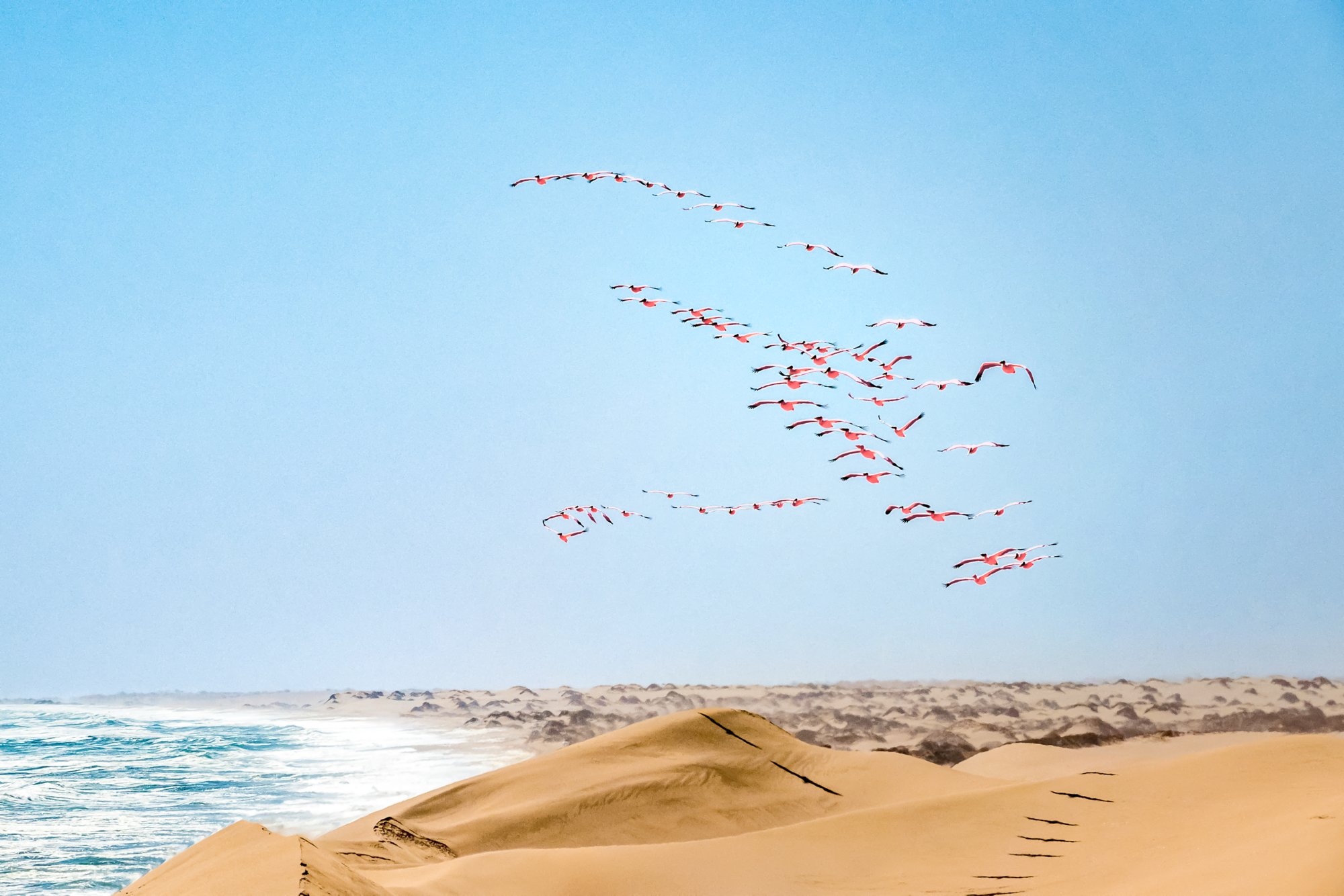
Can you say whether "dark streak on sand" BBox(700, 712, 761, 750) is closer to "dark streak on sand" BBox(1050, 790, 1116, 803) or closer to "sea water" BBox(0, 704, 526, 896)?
"dark streak on sand" BBox(1050, 790, 1116, 803)

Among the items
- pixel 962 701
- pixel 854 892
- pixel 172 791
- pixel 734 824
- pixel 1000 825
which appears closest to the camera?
pixel 854 892

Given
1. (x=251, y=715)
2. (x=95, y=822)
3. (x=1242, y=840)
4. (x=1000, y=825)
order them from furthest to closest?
(x=251, y=715), (x=95, y=822), (x=1000, y=825), (x=1242, y=840)

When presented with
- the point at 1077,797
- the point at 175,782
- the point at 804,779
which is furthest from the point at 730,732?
the point at 175,782

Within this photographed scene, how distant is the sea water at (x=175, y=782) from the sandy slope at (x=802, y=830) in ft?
7.36

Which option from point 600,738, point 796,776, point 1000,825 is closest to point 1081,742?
point 796,776

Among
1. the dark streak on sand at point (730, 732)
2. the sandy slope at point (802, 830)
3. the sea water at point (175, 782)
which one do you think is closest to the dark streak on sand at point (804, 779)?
the sandy slope at point (802, 830)

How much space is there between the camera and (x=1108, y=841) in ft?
28.6

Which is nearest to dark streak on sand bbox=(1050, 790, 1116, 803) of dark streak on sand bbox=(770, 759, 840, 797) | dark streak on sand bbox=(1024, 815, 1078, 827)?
dark streak on sand bbox=(1024, 815, 1078, 827)

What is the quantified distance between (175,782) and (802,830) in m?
10.4

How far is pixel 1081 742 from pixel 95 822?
13051 millimetres

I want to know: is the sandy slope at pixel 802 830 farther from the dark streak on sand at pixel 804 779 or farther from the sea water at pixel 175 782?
the sea water at pixel 175 782

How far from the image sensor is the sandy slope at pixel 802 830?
6.46 meters

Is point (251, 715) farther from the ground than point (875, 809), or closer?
closer

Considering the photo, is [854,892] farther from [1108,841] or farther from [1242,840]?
[1242,840]
